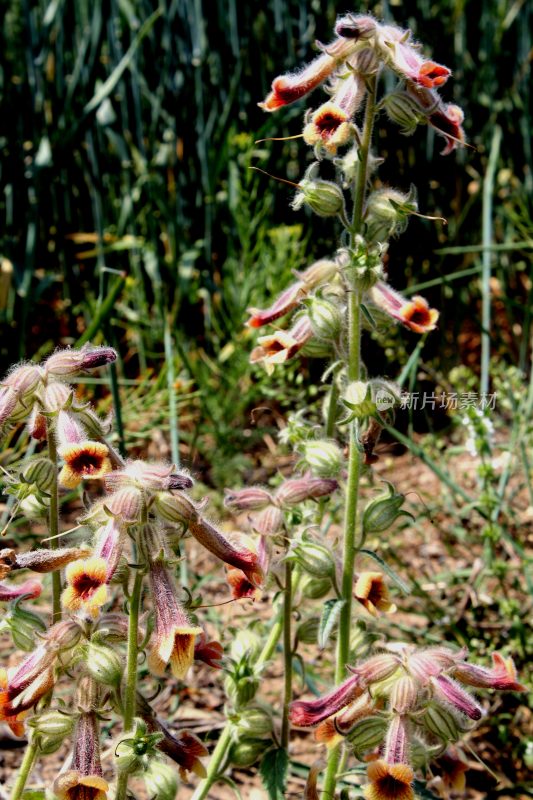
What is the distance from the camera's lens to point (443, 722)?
1.14 meters

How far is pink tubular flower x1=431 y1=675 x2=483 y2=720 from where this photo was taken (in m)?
1.09

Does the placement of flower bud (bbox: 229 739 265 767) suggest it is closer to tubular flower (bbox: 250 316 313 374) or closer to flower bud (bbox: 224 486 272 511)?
flower bud (bbox: 224 486 272 511)

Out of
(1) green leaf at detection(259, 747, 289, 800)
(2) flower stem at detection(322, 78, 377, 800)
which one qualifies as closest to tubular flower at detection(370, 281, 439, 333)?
(2) flower stem at detection(322, 78, 377, 800)

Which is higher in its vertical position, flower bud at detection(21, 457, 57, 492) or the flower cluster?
flower bud at detection(21, 457, 57, 492)

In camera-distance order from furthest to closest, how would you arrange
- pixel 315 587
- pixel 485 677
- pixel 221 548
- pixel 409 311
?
pixel 315 587 → pixel 409 311 → pixel 485 677 → pixel 221 548

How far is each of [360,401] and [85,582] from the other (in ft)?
1.51

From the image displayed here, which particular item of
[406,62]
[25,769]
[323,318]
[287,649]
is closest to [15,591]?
[25,769]

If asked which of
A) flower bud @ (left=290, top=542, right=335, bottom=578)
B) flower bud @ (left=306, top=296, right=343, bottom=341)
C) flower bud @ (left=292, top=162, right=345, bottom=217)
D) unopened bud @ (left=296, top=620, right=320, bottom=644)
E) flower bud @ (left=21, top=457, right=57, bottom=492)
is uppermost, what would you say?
flower bud @ (left=292, top=162, right=345, bottom=217)

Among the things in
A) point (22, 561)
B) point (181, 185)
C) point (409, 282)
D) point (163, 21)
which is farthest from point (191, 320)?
point (22, 561)

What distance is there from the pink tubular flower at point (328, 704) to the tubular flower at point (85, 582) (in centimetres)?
35

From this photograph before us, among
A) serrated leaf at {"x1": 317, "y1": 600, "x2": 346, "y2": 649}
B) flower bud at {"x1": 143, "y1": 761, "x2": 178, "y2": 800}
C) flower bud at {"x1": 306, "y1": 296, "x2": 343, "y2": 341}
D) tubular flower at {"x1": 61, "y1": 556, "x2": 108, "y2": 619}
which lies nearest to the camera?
tubular flower at {"x1": 61, "y1": 556, "x2": 108, "y2": 619}

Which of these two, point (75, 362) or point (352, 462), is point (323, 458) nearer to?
point (352, 462)

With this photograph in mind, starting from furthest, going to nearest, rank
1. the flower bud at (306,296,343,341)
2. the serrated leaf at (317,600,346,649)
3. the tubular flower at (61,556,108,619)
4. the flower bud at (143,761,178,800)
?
the flower bud at (306,296,343,341) → the serrated leaf at (317,600,346,649) → the flower bud at (143,761,178,800) → the tubular flower at (61,556,108,619)

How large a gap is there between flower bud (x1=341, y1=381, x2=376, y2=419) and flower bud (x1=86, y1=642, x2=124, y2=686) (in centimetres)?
45
